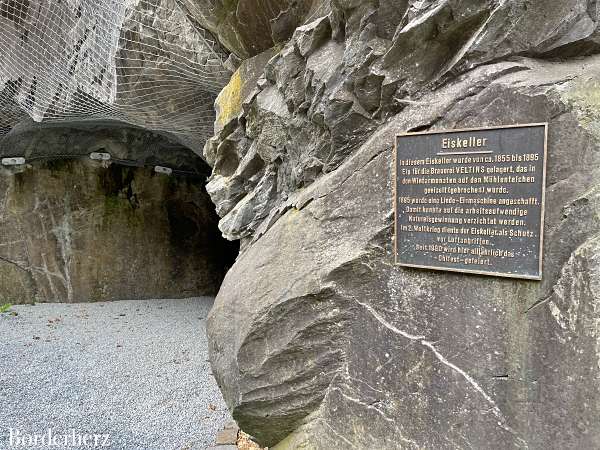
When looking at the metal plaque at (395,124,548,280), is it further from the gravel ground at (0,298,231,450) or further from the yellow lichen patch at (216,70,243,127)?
the gravel ground at (0,298,231,450)

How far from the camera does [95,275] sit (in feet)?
28.5

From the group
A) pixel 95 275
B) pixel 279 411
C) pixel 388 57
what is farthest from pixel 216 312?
pixel 95 275

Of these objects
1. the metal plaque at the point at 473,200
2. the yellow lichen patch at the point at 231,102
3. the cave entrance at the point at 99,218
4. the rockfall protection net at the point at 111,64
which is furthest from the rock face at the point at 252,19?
the cave entrance at the point at 99,218

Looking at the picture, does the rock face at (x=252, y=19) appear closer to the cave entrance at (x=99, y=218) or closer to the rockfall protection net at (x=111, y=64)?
the rockfall protection net at (x=111, y=64)

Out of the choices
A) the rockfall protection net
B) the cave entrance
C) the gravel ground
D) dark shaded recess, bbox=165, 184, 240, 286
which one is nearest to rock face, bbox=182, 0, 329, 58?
the rockfall protection net

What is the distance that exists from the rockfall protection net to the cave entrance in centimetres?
168

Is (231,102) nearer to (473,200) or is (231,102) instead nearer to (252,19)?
(252,19)

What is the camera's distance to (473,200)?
1989mm

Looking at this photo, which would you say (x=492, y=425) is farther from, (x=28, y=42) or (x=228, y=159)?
(x=28, y=42)

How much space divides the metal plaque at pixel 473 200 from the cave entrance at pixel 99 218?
22.9ft

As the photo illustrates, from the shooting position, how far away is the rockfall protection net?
429cm

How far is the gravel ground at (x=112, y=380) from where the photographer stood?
149 inches

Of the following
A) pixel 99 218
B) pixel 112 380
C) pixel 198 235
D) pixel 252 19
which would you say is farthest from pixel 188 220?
pixel 252 19

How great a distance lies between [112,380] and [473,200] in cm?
439
